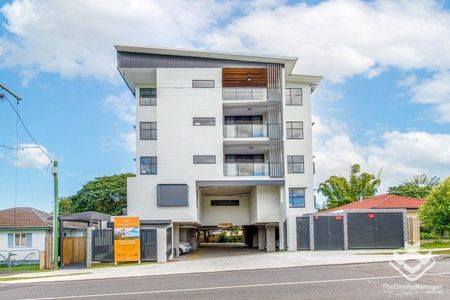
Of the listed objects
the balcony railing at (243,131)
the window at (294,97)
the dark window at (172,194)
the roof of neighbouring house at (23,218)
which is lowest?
the roof of neighbouring house at (23,218)

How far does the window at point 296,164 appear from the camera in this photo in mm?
37906

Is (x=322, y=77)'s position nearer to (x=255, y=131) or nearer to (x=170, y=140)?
(x=255, y=131)

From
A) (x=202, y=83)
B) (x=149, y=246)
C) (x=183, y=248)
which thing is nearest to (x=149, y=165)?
(x=183, y=248)

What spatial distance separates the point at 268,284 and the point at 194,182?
888 inches

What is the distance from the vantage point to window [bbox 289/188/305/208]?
3728 cm

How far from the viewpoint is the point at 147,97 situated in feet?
130

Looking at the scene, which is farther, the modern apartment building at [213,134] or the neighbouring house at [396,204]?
the neighbouring house at [396,204]

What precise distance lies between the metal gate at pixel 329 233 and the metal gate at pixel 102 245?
12.3 m

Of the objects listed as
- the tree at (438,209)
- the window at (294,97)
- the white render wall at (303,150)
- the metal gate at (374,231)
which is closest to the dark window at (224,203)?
the white render wall at (303,150)

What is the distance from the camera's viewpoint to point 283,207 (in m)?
36.8

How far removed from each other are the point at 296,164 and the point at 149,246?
45.5 feet

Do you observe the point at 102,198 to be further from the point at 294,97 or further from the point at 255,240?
the point at 294,97

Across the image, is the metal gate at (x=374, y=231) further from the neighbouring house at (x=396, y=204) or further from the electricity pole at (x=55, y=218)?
the electricity pole at (x=55, y=218)

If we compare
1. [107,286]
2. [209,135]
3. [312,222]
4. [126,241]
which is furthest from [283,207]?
[107,286]
